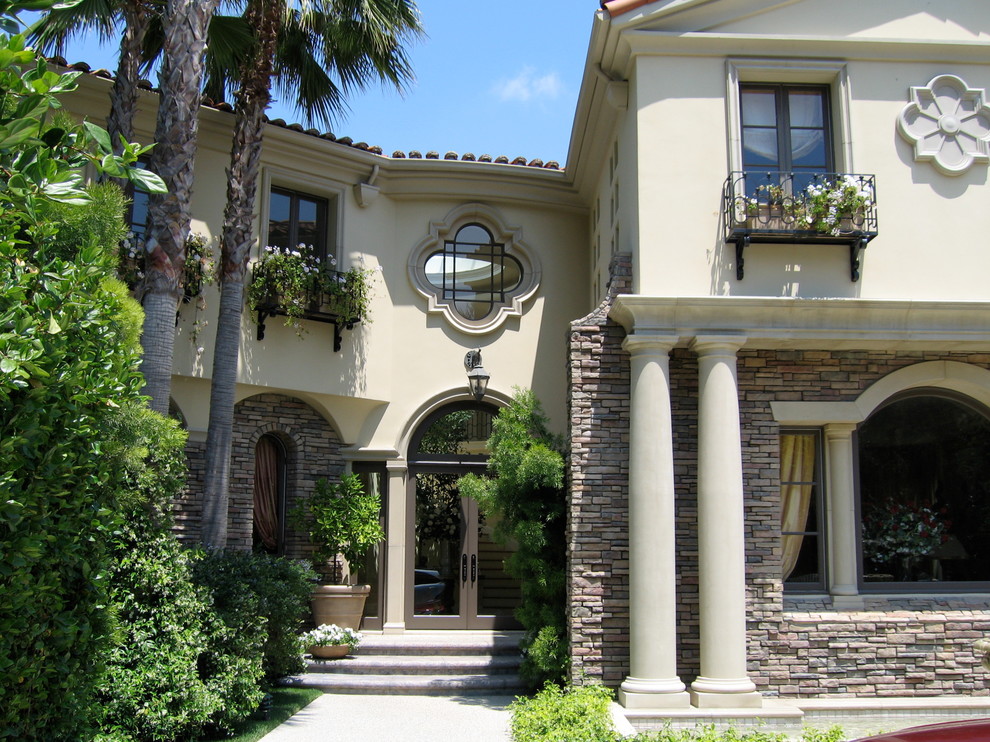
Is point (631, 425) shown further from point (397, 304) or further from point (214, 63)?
point (214, 63)

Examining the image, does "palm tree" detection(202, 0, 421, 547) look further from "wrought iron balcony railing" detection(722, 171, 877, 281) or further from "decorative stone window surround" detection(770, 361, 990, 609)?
"decorative stone window surround" detection(770, 361, 990, 609)

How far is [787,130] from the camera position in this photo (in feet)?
36.5

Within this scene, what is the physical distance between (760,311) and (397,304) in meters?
6.05

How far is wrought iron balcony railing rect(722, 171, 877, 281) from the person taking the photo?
10352mm

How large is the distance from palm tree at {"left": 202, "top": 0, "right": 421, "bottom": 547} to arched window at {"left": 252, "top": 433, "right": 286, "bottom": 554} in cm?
224

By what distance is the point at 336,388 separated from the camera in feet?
45.1

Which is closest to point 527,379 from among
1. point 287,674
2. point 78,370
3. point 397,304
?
point 397,304

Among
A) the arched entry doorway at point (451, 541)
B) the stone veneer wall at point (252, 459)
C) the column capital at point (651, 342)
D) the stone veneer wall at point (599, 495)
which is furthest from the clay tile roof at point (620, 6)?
the stone veneer wall at point (252, 459)

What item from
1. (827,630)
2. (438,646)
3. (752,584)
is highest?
(752,584)

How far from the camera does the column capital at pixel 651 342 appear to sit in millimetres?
10414

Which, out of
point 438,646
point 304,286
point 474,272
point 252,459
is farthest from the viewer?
point 474,272

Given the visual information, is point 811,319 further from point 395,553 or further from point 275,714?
point 275,714

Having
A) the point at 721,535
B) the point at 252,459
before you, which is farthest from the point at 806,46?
the point at 252,459

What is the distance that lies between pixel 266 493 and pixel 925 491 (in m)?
8.83
